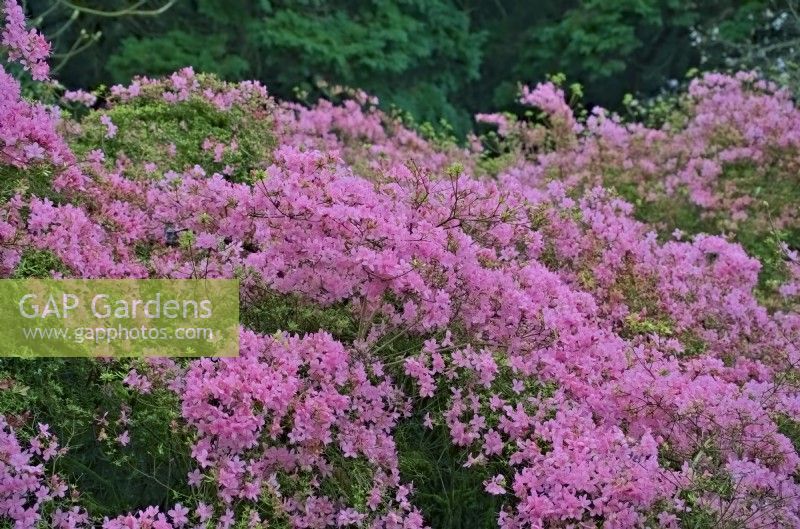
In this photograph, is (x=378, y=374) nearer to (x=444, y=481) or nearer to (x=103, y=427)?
(x=444, y=481)

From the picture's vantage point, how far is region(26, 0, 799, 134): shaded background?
9539 mm

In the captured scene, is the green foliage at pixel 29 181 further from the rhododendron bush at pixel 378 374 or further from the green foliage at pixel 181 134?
the green foliage at pixel 181 134

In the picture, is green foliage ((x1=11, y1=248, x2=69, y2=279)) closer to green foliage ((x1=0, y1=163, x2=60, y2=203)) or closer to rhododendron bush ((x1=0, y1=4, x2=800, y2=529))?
rhododendron bush ((x1=0, y1=4, x2=800, y2=529))

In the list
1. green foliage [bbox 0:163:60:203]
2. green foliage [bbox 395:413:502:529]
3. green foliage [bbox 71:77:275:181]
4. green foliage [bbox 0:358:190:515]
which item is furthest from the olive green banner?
green foliage [bbox 71:77:275:181]

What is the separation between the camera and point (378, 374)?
307 cm

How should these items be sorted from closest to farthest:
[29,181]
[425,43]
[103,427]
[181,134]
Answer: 1. [103,427]
2. [29,181]
3. [181,134]
4. [425,43]

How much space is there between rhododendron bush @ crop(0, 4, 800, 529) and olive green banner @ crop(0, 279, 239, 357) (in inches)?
2.5

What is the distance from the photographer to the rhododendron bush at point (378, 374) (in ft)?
9.36

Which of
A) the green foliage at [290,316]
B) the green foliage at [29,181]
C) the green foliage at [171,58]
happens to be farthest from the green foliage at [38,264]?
the green foliage at [171,58]

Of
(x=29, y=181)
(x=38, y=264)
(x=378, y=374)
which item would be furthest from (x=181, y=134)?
(x=378, y=374)

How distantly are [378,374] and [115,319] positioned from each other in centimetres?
91

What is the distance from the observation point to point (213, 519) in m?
2.82

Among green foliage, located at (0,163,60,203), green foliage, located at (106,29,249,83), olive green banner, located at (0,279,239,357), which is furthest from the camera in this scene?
green foliage, located at (106,29,249,83)

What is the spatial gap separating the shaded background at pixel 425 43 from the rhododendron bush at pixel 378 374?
5.23 meters
